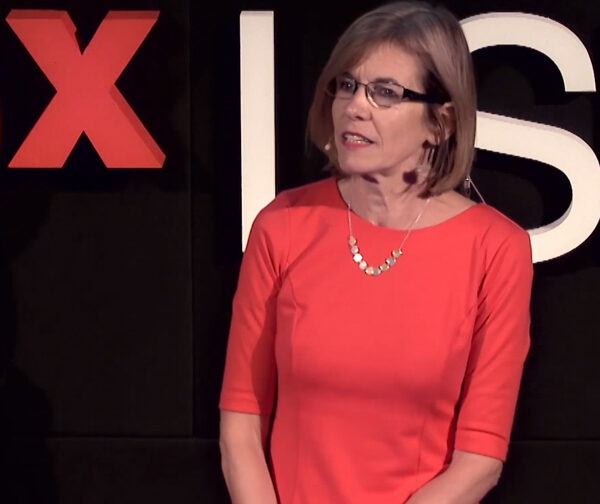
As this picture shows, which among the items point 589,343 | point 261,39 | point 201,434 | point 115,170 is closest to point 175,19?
point 261,39

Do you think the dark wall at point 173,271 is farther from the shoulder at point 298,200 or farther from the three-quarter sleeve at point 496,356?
the three-quarter sleeve at point 496,356

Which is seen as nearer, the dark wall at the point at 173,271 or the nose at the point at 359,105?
the nose at the point at 359,105

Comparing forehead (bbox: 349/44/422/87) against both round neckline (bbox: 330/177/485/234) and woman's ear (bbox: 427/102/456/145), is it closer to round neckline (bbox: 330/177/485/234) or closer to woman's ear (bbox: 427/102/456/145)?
woman's ear (bbox: 427/102/456/145)

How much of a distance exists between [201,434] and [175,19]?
3.74 feet

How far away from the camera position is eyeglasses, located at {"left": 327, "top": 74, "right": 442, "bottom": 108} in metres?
1.86

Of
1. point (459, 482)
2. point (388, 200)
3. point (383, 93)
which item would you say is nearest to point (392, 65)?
point (383, 93)

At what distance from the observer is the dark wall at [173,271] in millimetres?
2797

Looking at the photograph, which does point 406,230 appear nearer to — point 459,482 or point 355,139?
point 355,139

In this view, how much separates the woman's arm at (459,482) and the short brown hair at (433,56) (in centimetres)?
50

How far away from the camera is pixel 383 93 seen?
6.13ft

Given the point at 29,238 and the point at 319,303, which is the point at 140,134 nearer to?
the point at 29,238

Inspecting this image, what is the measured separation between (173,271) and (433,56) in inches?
50.1

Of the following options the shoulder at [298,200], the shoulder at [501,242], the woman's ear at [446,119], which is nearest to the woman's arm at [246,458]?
the shoulder at [298,200]

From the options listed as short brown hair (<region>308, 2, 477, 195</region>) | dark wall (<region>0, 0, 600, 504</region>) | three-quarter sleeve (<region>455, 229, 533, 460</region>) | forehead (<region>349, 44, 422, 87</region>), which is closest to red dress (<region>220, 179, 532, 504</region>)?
three-quarter sleeve (<region>455, 229, 533, 460</region>)
